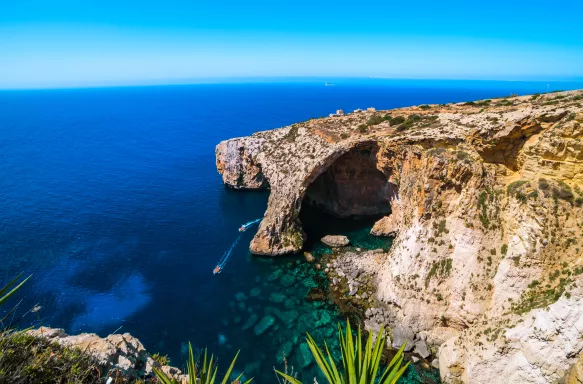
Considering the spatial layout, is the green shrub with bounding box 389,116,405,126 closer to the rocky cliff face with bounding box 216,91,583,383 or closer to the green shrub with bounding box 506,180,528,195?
the rocky cliff face with bounding box 216,91,583,383

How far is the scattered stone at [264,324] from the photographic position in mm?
32744

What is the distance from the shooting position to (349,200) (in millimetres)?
55812

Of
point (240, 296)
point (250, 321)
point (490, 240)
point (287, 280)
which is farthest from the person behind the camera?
point (287, 280)

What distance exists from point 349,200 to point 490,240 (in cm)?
2904

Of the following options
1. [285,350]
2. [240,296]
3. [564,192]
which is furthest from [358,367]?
[240,296]

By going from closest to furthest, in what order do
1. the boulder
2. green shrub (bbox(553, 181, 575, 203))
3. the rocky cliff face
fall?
the rocky cliff face < green shrub (bbox(553, 181, 575, 203)) < the boulder

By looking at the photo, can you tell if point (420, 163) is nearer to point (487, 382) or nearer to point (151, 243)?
point (487, 382)

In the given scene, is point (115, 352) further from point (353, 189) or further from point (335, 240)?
point (353, 189)

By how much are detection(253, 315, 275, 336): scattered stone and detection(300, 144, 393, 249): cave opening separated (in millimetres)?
16863

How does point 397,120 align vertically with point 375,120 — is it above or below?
above

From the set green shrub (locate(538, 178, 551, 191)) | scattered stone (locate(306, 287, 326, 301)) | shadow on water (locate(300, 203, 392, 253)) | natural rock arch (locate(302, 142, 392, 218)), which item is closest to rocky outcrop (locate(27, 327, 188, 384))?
scattered stone (locate(306, 287, 326, 301))

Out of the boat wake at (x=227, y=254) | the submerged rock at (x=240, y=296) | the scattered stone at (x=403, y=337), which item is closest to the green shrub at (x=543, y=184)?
the scattered stone at (x=403, y=337)

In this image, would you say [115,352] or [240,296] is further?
[240,296]

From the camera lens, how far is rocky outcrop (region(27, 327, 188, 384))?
45.1 ft
